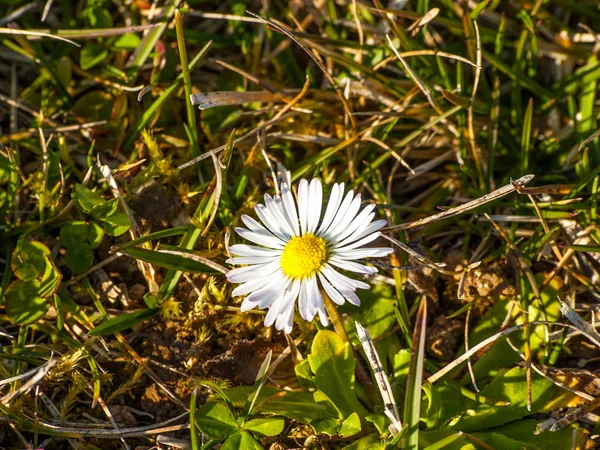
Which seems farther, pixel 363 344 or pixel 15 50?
pixel 15 50

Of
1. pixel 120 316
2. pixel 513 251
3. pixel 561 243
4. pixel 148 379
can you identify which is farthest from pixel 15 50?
pixel 561 243

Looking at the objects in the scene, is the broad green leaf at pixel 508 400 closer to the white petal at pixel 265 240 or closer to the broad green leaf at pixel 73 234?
the white petal at pixel 265 240

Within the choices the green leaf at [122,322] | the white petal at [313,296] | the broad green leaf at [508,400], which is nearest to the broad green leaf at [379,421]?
the broad green leaf at [508,400]

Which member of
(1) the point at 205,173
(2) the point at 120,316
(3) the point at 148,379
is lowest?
(3) the point at 148,379

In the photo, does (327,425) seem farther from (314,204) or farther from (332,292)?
(314,204)

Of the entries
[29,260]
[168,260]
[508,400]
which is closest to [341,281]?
[168,260]

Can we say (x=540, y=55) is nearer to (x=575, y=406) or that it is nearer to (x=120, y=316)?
(x=575, y=406)

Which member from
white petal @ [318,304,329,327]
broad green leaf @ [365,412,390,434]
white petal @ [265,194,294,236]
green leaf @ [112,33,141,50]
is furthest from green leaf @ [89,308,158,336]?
green leaf @ [112,33,141,50]
